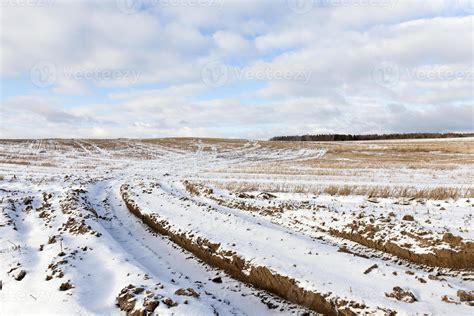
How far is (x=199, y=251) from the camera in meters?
11.3

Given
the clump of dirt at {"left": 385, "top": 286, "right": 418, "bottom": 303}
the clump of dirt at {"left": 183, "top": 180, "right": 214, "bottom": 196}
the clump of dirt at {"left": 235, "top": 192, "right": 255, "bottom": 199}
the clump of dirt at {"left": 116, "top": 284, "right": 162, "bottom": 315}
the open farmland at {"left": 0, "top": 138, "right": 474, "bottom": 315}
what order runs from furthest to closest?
the clump of dirt at {"left": 183, "top": 180, "right": 214, "bottom": 196}
the clump of dirt at {"left": 235, "top": 192, "right": 255, "bottom": 199}
the open farmland at {"left": 0, "top": 138, "right": 474, "bottom": 315}
the clump of dirt at {"left": 385, "top": 286, "right": 418, "bottom": 303}
the clump of dirt at {"left": 116, "top": 284, "right": 162, "bottom": 315}

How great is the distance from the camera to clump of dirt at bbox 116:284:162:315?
22.2ft

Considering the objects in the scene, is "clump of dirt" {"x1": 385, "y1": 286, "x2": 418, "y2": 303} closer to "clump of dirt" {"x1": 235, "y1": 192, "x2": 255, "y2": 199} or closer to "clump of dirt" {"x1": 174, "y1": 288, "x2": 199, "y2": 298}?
"clump of dirt" {"x1": 174, "y1": 288, "x2": 199, "y2": 298}

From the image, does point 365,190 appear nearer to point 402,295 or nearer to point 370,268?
point 370,268

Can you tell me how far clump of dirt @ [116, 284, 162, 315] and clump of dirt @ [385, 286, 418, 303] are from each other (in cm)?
488

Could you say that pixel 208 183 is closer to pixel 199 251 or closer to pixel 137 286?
pixel 199 251

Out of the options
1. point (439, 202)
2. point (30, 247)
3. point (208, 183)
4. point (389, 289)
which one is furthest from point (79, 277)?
point (208, 183)

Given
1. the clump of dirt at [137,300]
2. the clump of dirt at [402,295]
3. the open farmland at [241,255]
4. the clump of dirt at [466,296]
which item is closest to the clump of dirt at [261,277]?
the open farmland at [241,255]

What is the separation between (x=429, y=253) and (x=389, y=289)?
125 inches

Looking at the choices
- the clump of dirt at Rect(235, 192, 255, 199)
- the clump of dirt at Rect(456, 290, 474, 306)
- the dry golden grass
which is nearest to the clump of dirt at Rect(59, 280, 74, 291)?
the clump of dirt at Rect(456, 290, 474, 306)

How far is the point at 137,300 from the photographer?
23.3ft

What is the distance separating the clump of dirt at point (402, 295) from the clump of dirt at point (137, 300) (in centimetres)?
488

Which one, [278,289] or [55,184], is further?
[55,184]

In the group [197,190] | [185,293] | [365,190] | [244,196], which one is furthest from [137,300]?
[365,190]
